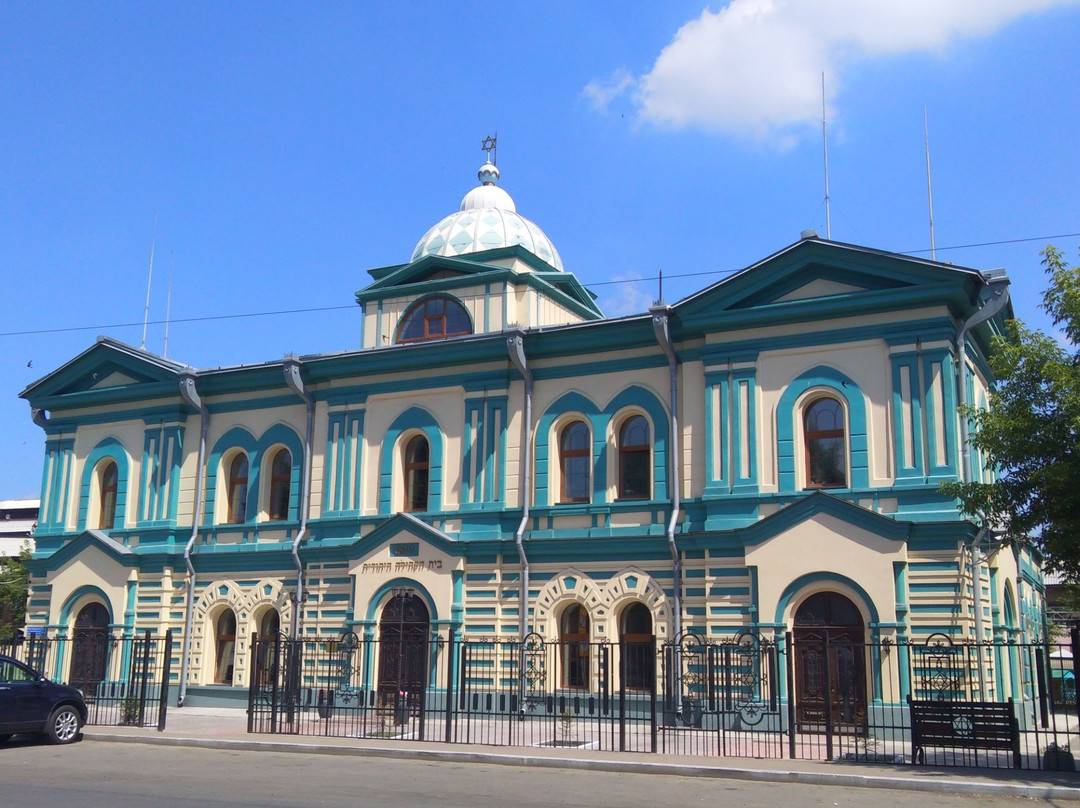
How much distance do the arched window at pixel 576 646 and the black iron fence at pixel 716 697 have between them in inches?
1.9

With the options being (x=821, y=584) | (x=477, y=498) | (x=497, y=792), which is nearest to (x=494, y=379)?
(x=477, y=498)

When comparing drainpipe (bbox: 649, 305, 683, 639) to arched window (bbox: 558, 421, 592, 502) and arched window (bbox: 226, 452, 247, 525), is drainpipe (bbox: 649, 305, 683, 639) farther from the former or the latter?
arched window (bbox: 226, 452, 247, 525)

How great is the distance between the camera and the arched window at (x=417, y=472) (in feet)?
87.0

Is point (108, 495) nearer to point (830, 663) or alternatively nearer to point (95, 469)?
point (95, 469)

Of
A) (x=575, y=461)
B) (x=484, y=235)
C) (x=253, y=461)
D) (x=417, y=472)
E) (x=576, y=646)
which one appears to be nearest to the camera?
(x=576, y=646)

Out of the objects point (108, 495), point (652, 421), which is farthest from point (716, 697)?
point (108, 495)

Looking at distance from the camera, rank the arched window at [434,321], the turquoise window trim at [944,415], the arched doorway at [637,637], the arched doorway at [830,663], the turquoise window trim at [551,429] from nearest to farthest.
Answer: the arched doorway at [830,663], the turquoise window trim at [944,415], the arched doorway at [637,637], the turquoise window trim at [551,429], the arched window at [434,321]

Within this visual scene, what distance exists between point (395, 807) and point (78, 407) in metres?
22.3

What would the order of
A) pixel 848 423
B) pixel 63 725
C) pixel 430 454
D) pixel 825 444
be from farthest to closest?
pixel 430 454
pixel 825 444
pixel 848 423
pixel 63 725

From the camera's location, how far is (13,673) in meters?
18.9

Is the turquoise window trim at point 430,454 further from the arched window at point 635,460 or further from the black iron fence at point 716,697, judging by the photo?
the arched window at point 635,460

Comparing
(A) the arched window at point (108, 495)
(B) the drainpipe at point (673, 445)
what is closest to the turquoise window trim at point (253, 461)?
(A) the arched window at point (108, 495)

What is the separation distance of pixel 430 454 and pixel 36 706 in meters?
10.3

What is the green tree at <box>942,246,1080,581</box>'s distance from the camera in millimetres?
15625
